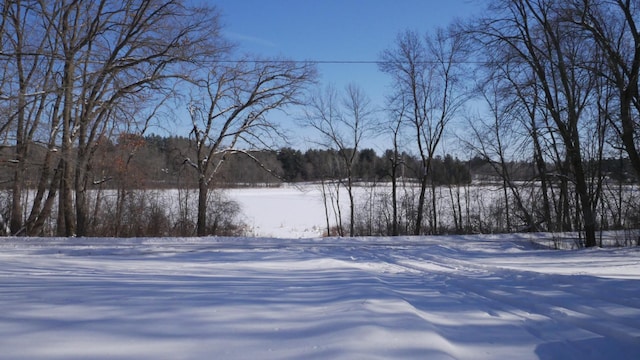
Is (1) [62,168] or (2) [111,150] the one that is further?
(2) [111,150]

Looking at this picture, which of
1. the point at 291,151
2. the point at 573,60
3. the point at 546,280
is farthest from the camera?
the point at 291,151

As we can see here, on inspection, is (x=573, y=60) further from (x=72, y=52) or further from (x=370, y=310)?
(x=72, y=52)

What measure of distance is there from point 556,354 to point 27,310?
17.6ft

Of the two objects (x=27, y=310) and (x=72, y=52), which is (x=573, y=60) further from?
(x=72, y=52)

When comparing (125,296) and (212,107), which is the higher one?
(212,107)

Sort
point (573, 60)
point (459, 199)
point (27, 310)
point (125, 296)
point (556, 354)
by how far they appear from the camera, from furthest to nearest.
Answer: point (459, 199), point (573, 60), point (125, 296), point (27, 310), point (556, 354)

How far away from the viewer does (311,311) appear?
4.89 meters

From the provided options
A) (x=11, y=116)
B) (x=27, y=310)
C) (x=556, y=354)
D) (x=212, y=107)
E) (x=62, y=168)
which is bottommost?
(x=556, y=354)

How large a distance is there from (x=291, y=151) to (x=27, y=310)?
55.6ft

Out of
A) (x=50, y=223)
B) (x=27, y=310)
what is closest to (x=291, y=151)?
(x=50, y=223)

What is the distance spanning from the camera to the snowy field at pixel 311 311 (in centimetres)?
375

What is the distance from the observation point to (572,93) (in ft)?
50.8

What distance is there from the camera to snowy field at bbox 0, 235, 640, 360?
375 cm

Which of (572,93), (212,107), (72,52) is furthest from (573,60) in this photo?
(72,52)
